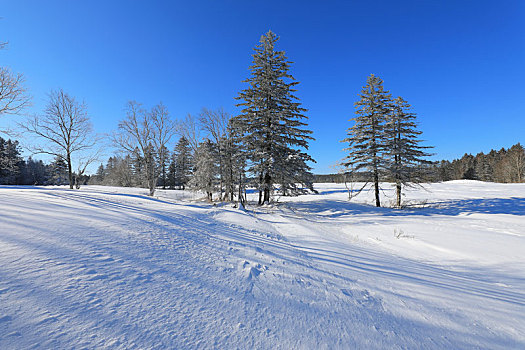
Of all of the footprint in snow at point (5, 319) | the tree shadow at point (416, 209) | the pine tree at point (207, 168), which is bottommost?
the tree shadow at point (416, 209)

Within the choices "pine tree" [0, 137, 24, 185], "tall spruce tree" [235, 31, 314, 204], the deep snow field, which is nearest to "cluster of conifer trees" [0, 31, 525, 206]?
"tall spruce tree" [235, 31, 314, 204]

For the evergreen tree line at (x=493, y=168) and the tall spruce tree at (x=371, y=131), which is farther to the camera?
the evergreen tree line at (x=493, y=168)

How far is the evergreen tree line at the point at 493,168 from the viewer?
40438 mm

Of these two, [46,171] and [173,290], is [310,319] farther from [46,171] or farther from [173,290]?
[46,171]

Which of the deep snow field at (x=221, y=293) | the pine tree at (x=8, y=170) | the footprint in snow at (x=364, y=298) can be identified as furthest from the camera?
the pine tree at (x=8, y=170)

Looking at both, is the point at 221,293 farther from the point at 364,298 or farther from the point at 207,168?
the point at 207,168

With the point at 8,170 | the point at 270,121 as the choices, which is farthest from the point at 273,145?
the point at 8,170

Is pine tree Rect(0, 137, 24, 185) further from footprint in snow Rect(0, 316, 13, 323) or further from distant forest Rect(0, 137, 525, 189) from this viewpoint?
footprint in snow Rect(0, 316, 13, 323)

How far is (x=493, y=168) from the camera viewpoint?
51.3 metres

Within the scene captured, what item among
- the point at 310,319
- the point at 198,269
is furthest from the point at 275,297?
the point at 198,269

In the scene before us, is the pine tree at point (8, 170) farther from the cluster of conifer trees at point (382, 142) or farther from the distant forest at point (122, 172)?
the cluster of conifer trees at point (382, 142)

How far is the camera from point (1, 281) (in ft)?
5.74

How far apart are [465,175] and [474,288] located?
80.6 metres

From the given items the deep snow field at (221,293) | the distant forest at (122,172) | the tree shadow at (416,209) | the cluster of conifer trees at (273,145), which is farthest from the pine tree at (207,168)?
the distant forest at (122,172)
